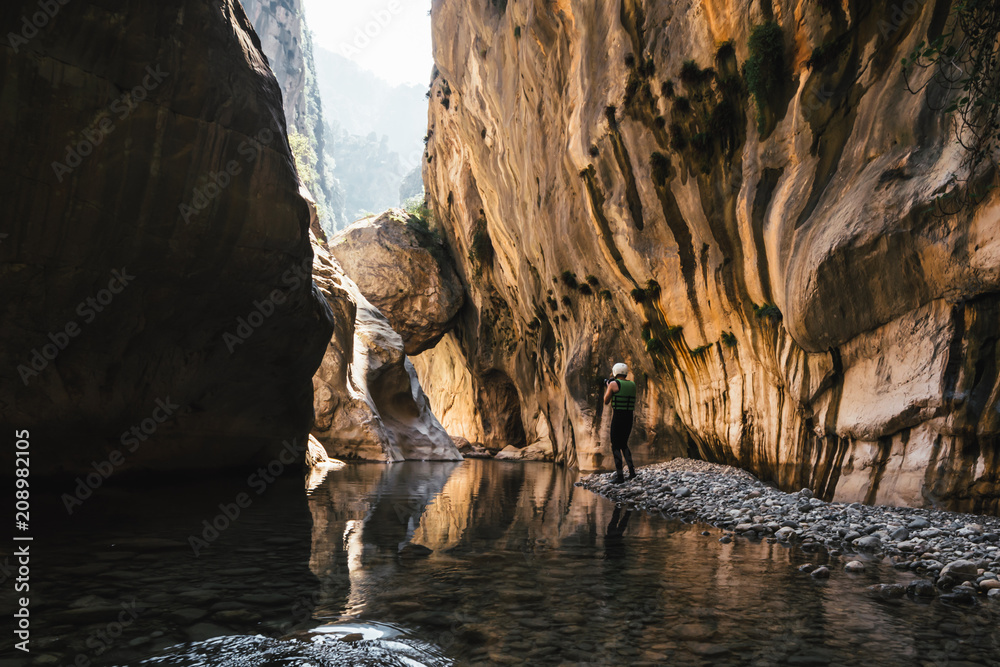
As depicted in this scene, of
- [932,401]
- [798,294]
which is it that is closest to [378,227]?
[798,294]

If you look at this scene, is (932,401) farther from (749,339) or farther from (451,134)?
(451,134)

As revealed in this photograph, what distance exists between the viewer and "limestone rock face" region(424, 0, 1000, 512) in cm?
641

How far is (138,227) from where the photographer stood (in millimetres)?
7742

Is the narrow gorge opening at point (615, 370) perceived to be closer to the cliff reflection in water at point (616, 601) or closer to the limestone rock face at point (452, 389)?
the cliff reflection in water at point (616, 601)

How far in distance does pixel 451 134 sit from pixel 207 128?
21.3m

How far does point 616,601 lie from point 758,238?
26.7 ft

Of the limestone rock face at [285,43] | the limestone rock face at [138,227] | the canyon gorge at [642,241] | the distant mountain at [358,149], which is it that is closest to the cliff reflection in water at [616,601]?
the canyon gorge at [642,241]

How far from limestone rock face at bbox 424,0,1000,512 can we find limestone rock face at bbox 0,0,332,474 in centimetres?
736

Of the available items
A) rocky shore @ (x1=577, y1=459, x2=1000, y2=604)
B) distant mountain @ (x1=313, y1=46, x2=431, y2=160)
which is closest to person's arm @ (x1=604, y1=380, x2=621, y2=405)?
rocky shore @ (x1=577, y1=459, x2=1000, y2=604)

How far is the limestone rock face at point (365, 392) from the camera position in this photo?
2009 centimetres

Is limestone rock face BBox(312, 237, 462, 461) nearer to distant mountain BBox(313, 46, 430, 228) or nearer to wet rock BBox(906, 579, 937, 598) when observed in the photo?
wet rock BBox(906, 579, 937, 598)

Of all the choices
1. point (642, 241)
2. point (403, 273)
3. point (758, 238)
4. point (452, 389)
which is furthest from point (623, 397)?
point (452, 389)

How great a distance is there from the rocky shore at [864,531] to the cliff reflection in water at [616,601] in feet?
0.90

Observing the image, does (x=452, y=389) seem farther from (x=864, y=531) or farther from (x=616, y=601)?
(x=616, y=601)
